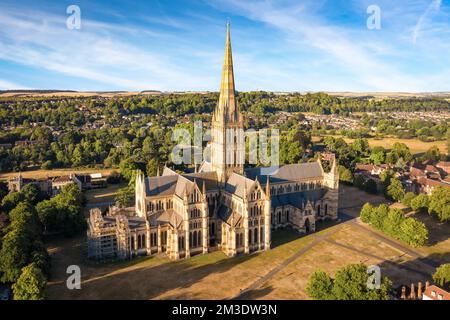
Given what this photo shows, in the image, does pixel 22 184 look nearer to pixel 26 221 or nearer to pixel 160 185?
pixel 26 221

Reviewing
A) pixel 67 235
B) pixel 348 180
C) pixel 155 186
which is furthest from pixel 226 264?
pixel 348 180

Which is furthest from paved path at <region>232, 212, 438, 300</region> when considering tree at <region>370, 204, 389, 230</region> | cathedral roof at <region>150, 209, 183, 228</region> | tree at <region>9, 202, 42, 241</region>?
tree at <region>9, 202, 42, 241</region>

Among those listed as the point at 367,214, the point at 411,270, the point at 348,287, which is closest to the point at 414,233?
the point at 411,270

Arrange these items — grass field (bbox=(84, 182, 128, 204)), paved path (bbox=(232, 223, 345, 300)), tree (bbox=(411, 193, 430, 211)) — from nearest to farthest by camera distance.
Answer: paved path (bbox=(232, 223, 345, 300)) → tree (bbox=(411, 193, 430, 211)) → grass field (bbox=(84, 182, 128, 204))

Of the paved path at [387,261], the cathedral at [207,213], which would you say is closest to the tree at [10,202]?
the cathedral at [207,213]

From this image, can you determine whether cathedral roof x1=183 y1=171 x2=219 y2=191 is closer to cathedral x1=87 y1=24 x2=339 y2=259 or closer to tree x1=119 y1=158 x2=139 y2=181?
cathedral x1=87 y1=24 x2=339 y2=259

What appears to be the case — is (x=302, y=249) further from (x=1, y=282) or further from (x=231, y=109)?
(x=1, y=282)
